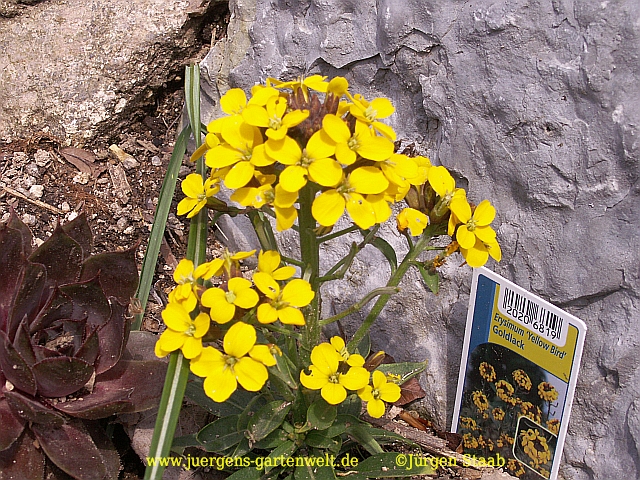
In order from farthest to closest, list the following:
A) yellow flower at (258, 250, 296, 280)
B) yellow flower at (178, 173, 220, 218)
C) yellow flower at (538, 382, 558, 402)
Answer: yellow flower at (538, 382, 558, 402) → yellow flower at (178, 173, 220, 218) → yellow flower at (258, 250, 296, 280)

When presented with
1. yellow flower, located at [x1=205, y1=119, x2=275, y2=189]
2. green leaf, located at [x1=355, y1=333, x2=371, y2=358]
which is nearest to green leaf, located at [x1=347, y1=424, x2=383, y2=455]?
green leaf, located at [x1=355, y1=333, x2=371, y2=358]

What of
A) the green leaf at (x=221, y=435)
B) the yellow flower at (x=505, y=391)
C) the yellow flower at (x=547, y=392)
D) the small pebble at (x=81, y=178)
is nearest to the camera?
the green leaf at (x=221, y=435)

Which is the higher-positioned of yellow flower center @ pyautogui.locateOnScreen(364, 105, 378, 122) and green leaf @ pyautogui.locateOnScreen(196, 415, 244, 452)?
yellow flower center @ pyautogui.locateOnScreen(364, 105, 378, 122)

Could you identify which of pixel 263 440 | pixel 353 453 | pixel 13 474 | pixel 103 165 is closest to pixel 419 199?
pixel 263 440

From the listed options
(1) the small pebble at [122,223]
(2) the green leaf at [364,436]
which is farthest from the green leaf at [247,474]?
(1) the small pebble at [122,223]

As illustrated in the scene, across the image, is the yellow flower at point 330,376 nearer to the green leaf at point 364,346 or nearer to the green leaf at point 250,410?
the green leaf at point 250,410

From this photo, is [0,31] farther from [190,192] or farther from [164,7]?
[190,192]

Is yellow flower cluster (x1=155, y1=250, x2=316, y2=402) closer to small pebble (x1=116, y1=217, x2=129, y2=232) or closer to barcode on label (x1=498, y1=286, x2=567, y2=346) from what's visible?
barcode on label (x1=498, y1=286, x2=567, y2=346)

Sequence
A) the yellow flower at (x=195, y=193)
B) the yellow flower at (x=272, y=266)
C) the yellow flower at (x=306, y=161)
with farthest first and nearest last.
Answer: the yellow flower at (x=195, y=193), the yellow flower at (x=272, y=266), the yellow flower at (x=306, y=161)
